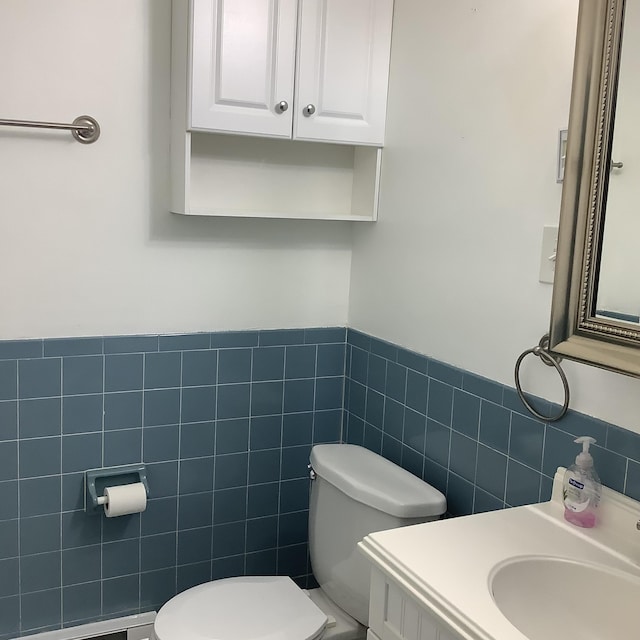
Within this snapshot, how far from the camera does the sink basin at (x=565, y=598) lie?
1.31m

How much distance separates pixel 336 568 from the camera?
78.0 inches

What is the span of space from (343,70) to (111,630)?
176cm

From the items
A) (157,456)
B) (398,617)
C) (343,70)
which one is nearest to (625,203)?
(398,617)

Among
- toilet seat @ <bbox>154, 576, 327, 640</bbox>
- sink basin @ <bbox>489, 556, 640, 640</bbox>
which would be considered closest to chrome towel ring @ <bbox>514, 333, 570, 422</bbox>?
sink basin @ <bbox>489, 556, 640, 640</bbox>

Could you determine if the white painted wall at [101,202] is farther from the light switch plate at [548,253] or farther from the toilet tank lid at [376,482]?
the light switch plate at [548,253]

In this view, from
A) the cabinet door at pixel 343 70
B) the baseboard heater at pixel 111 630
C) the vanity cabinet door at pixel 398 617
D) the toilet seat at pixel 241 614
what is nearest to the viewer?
the vanity cabinet door at pixel 398 617

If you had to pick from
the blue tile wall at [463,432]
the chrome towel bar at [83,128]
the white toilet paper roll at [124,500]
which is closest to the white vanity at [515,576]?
the blue tile wall at [463,432]

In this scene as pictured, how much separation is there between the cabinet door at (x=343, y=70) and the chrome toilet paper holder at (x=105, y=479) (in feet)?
3.51

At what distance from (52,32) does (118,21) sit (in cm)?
17

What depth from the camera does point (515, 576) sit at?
135 centimetres

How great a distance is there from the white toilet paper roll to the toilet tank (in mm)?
484

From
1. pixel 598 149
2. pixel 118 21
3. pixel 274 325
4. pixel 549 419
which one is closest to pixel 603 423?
pixel 549 419

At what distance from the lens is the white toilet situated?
5.90 feet

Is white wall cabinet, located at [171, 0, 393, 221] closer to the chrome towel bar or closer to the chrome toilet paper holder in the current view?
the chrome towel bar
